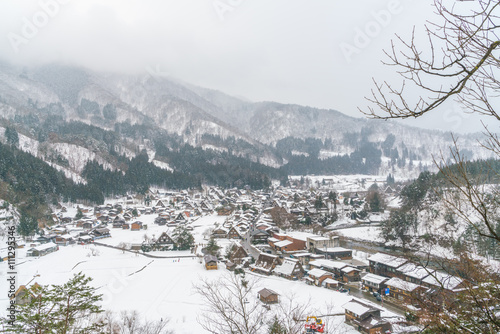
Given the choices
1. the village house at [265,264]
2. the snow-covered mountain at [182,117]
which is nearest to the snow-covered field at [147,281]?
the village house at [265,264]

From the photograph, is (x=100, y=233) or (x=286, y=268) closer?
(x=286, y=268)

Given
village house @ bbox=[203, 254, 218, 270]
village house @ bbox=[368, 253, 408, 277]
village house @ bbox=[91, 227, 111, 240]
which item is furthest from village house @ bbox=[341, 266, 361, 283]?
village house @ bbox=[91, 227, 111, 240]

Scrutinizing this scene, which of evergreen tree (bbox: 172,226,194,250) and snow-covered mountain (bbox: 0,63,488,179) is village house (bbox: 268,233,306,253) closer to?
evergreen tree (bbox: 172,226,194,250)

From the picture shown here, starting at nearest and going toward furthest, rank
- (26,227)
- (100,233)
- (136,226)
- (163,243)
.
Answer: (163,243) → (26,227) → (100,233) → (136,226)

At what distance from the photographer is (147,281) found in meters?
15.6

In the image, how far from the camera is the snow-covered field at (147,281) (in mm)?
11680

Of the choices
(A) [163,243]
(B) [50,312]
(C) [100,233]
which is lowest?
(C) [100,233]

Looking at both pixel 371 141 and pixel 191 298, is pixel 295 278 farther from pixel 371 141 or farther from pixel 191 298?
pixel 371 141

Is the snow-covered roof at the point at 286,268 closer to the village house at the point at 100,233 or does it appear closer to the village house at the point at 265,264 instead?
the village house at the point at 265,264

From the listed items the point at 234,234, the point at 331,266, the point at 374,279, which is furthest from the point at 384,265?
the point at 234,234

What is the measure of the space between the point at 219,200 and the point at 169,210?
1187 cm

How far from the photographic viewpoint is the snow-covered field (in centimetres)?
1168

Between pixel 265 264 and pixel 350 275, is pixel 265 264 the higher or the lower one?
the lower one

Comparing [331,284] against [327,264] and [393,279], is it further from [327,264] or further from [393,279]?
[393,279]
